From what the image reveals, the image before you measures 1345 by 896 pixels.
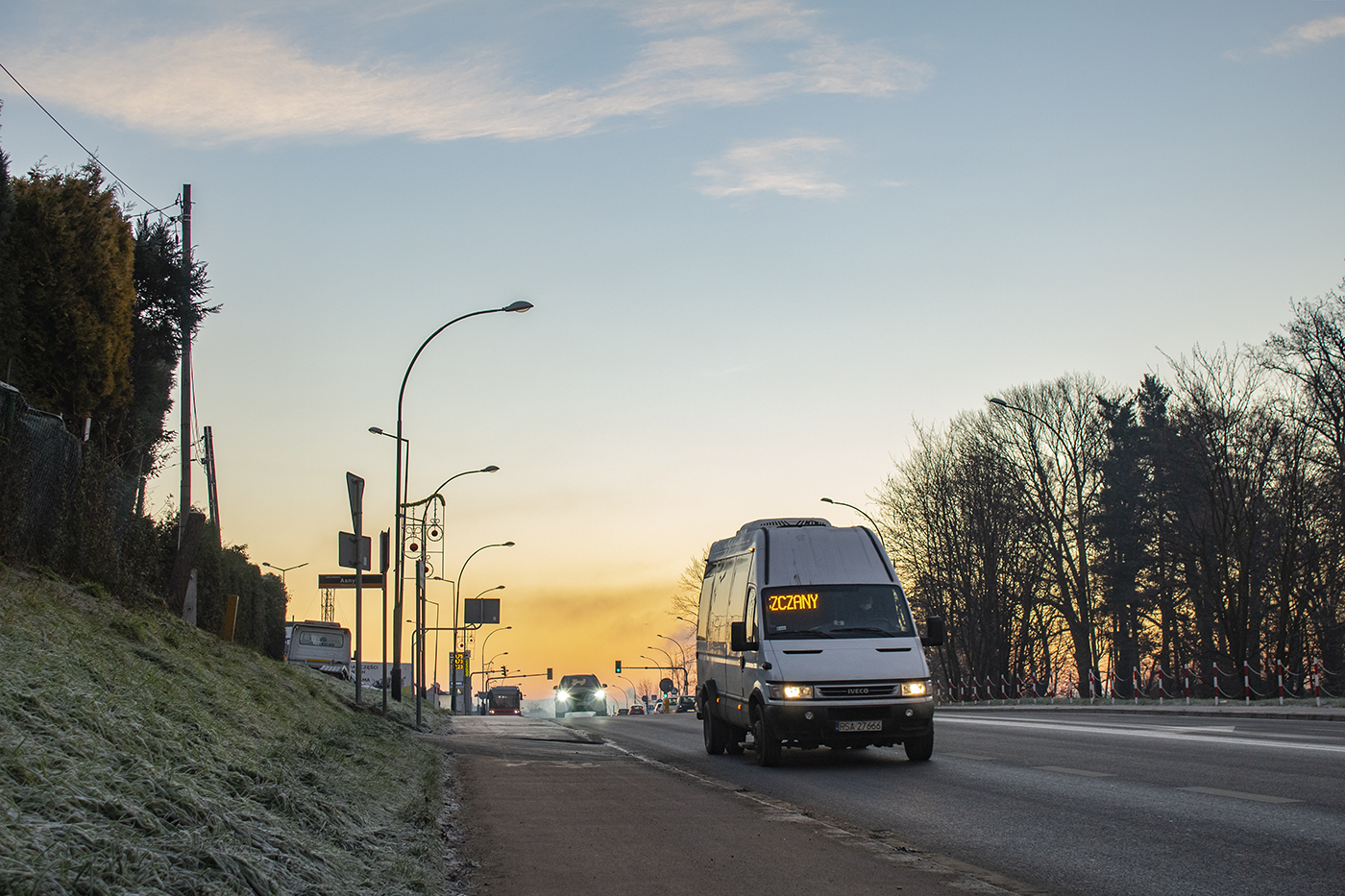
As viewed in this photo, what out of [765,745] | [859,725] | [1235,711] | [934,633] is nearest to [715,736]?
[765,745]

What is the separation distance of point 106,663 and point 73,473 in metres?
5.40

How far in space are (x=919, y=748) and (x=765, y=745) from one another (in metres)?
2.01

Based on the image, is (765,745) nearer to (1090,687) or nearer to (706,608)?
(706,608)

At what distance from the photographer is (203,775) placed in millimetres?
5945

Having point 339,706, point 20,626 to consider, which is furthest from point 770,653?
point 20,626

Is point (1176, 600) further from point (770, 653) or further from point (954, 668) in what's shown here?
point (770, 653)

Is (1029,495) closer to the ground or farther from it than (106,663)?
farther from it

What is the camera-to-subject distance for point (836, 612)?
15.0 m

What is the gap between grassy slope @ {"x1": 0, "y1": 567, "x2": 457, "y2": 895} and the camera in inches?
159

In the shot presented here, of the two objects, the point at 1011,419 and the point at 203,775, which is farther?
the point at 1011,419

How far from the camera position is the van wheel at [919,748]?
14.8m

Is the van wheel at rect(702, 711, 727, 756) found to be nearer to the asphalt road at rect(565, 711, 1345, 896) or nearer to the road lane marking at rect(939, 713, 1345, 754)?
the asphalt road at rect(565, 711, 1345, 896)

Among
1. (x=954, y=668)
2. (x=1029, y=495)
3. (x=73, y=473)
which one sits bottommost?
(x=954, y=668)

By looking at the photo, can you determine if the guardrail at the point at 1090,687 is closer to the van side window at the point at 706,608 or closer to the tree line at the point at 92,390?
the van side window at the point at 706,608
